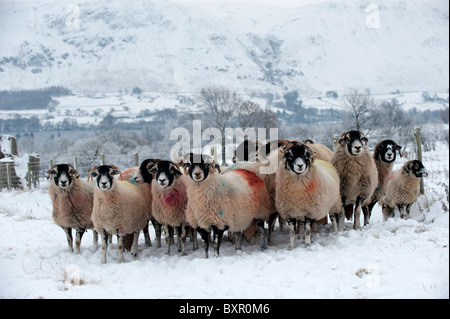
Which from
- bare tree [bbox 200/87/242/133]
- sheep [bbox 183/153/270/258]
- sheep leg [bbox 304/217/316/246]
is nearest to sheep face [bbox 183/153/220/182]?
sheep [bbox 183/153/270/258]

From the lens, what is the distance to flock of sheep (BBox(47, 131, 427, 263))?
7516 millimetres

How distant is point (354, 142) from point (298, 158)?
1.83 metres

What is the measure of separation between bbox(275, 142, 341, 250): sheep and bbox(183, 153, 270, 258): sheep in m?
0.64

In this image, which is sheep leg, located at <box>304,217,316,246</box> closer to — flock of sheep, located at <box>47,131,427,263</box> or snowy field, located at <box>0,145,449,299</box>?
flock of sheep, located at <box>47,131,427,263</box>

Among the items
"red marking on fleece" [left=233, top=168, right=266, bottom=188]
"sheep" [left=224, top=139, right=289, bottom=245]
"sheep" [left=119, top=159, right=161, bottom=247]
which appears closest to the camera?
"red marking on fleece" [left=233, top=168, right=266, bottom=188]

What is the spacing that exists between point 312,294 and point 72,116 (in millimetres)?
169169

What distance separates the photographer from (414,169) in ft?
35.4

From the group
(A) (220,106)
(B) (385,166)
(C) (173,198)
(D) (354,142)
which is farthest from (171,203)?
(A) (220,106)

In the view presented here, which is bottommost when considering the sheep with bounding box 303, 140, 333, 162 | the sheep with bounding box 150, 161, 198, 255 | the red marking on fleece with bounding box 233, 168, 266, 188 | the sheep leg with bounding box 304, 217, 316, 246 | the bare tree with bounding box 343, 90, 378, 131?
the sheep leg with bounding box 304, 217, 316, 246

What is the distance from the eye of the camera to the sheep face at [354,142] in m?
8.34
